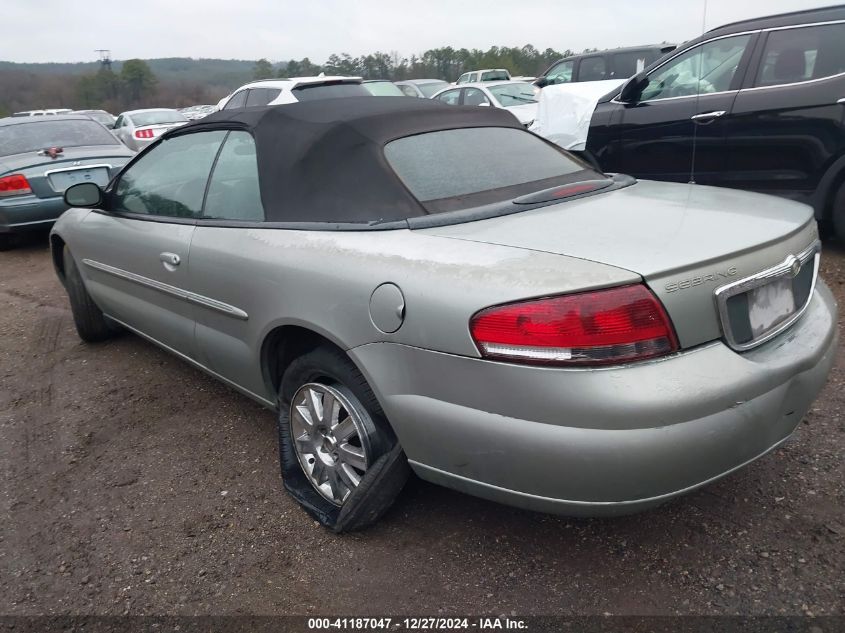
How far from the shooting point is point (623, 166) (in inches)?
231

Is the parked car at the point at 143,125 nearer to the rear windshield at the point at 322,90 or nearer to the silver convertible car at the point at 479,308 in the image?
the rear windshield at the point at 322,90

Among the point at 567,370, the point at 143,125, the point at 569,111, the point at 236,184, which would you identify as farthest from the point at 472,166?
the point at 143,125

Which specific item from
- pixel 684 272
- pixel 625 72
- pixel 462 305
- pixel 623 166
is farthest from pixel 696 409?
pixel 625 72

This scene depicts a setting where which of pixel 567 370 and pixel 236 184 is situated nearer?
pixel 567 370

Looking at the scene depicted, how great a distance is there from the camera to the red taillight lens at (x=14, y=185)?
7.10m

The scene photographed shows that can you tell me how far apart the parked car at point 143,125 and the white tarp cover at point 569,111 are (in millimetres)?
11201

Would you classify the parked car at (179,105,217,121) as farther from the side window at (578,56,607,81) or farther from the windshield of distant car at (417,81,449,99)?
the side window at (578,56,607,81)

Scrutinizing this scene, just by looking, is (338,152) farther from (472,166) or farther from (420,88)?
(420,88)

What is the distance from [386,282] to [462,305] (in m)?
0.31

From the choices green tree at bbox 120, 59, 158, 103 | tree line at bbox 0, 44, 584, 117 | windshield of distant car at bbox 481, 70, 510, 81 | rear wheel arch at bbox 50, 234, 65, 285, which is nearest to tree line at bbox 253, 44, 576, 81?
tree line at bbox 0, 44, 584, 117

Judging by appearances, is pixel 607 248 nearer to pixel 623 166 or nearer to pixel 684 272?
pixel 684 272

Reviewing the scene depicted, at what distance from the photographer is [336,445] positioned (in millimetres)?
2477

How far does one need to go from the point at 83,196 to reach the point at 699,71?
14.9 feet

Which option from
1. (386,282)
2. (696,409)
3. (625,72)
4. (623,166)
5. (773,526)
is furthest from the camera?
(625,72)
